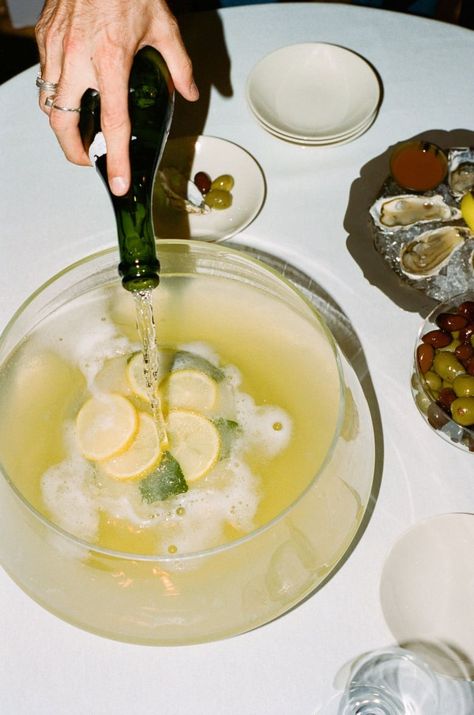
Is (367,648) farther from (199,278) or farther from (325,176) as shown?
(325,176)

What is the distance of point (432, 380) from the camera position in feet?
3.36

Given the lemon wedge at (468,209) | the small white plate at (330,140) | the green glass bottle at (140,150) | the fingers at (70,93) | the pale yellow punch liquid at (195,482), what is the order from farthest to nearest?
1. the small white plate at (330,140)
2. the lemon wedge at (468,209)
3. the fingers at (70,93)
4. the green glass bottle at (140,150)
5. the pale yellow punch liquid at (195,482)

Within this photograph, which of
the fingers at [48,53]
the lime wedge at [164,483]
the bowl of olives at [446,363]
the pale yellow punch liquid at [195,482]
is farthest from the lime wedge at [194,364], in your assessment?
the fingers at [48,53]

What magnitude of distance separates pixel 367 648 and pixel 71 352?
0.48 metres

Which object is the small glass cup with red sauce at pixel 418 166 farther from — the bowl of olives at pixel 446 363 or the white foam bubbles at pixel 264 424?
the white foam bubbles at pixel 264 424

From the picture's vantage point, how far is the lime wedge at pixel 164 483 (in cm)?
94

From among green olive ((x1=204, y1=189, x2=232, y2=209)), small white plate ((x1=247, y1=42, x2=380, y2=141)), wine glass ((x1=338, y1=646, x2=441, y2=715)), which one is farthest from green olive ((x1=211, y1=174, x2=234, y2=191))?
wine glass ((x1=338, y1=646, x2=441, y2=715))

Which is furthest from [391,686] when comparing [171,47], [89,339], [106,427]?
[171,47]

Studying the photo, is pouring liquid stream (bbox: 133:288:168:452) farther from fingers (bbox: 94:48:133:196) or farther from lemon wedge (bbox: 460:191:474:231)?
lemon wedge (bbox: 460:191:474:231)

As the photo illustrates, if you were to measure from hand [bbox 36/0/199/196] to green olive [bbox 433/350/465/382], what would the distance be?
40cm

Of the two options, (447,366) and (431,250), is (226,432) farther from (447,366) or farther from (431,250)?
(431,250)

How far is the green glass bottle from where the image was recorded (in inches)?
35.6

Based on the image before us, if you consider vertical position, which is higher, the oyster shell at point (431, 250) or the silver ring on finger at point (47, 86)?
the silver ring on finger at point (47, 86)

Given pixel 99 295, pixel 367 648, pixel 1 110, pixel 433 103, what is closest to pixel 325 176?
pixel 433 103
